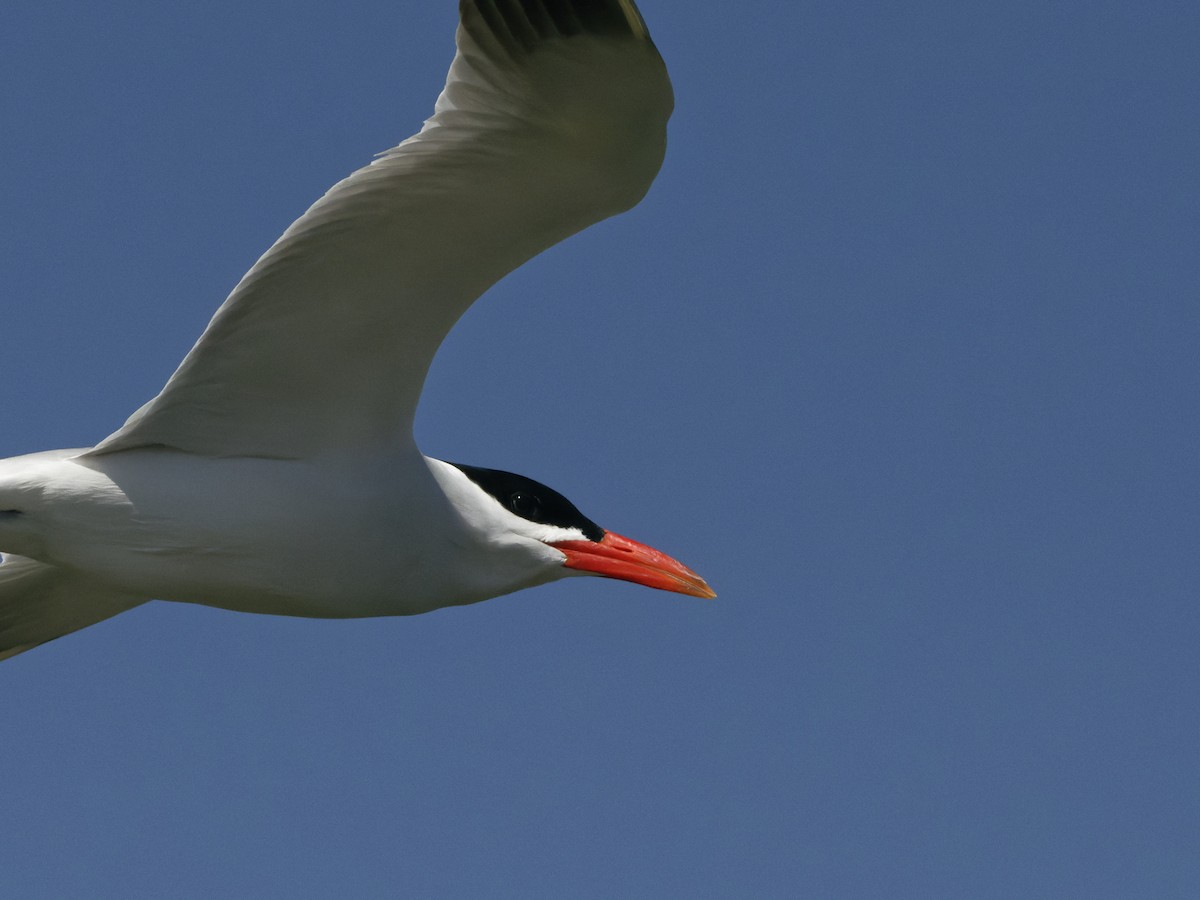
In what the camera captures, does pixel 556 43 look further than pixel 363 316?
No

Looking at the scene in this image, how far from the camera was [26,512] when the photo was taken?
7082 mm

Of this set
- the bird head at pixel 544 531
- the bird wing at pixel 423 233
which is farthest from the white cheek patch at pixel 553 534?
the bird wing at pixel 423 233

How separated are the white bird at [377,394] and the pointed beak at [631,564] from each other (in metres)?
0.01

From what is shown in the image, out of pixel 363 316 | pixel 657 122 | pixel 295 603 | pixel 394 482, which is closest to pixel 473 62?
pixel 657 122

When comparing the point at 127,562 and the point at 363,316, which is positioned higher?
the point at 363,316

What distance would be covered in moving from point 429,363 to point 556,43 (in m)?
1.58

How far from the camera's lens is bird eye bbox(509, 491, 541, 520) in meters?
7.68

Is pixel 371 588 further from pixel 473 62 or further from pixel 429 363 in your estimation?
pixel 473 62

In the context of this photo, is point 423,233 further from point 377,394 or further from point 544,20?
point 544,20

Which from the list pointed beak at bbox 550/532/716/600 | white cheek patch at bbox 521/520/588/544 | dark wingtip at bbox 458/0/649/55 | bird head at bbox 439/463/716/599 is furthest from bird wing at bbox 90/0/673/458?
pointed beak at bbox 550/532/716/600

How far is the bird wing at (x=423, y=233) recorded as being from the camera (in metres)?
6.29

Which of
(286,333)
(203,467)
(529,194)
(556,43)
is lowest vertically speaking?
(203,467)

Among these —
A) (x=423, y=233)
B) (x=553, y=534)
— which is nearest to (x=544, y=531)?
(x=553, y=534)

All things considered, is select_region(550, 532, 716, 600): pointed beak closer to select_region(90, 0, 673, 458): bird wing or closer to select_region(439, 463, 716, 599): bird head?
select_region(439, 463, 716, 599): bird head
